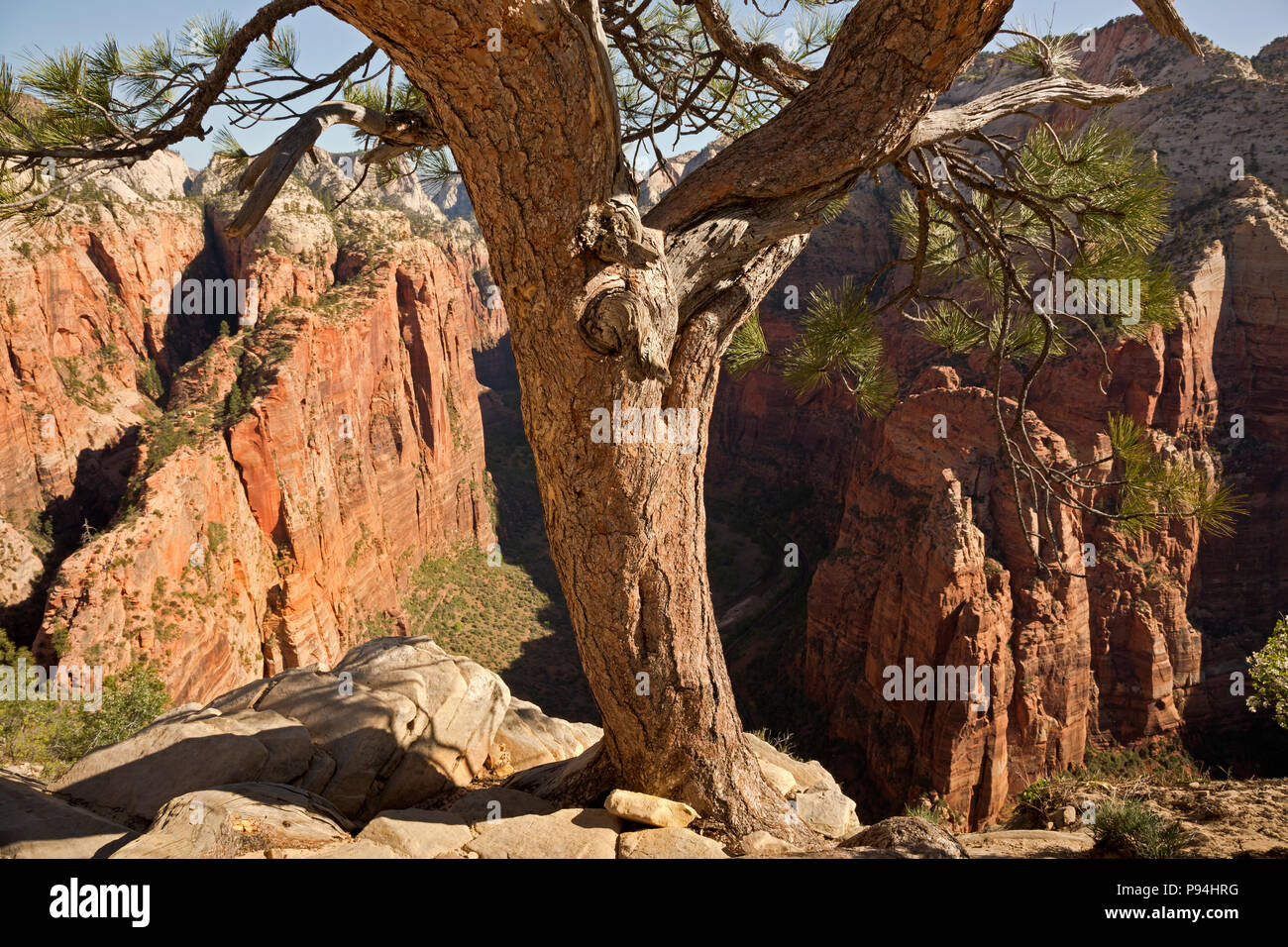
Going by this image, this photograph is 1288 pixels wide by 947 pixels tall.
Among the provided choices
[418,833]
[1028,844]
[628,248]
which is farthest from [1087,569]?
[628,248]

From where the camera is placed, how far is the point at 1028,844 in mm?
4172

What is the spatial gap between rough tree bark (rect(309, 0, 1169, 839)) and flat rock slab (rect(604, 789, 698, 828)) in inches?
3.4

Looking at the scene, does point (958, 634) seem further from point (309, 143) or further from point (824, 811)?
point (309, 143)

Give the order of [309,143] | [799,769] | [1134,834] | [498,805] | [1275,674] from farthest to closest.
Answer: [799,769]
[1275,674]
[1134,834]
[498,805]
[309,143]

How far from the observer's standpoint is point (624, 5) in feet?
14.5

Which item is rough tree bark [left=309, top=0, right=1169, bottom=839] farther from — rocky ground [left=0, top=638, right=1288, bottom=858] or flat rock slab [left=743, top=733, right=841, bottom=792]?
flat rock slab [left=743, top=733, right=841, bottom=792]

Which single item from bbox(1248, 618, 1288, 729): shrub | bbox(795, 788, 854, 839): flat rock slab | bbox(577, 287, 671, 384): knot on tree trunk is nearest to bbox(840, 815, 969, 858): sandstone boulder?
bbox(795, 788, 854, 839): flat rock slab

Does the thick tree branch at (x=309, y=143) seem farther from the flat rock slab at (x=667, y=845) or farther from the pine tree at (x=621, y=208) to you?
the flat rock slab at (x=667, y=845)

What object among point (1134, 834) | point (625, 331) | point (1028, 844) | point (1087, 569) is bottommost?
point (1087, 569)

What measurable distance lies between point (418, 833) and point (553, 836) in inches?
26.5
